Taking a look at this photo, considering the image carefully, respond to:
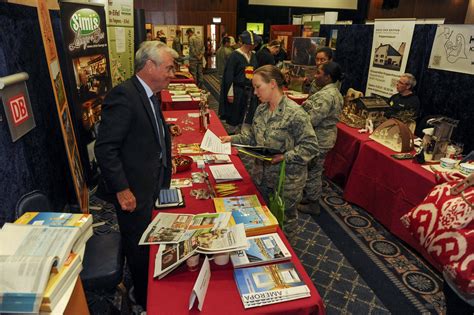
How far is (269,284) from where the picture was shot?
132 centimetres

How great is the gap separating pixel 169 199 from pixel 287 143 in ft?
2.85

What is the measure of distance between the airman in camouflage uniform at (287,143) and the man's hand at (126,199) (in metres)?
0.89

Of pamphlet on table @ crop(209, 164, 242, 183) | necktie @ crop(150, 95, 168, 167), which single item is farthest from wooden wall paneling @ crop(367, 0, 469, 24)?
necktie @ crop(150, 95, 168, 167)

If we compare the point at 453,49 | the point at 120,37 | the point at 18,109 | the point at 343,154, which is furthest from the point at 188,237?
the point at 120,37

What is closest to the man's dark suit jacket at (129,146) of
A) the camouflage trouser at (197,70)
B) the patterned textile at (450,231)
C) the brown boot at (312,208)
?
the patterned textile at (450,231)

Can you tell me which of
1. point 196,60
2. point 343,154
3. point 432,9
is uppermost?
point 432,9

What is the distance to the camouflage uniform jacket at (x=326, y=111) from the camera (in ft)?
9.85

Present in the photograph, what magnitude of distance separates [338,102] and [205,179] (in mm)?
1609

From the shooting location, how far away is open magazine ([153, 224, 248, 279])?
1.31m

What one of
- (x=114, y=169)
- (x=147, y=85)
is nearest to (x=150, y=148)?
(x=114, y=169)

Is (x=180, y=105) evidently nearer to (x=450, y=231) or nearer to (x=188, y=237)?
(x=188, y=237)

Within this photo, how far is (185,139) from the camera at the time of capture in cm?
310

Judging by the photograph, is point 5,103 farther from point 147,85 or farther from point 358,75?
point 358,75

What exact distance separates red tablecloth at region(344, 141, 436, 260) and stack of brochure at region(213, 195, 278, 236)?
5.17 feet
